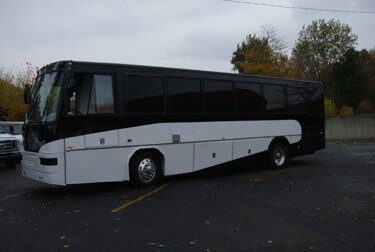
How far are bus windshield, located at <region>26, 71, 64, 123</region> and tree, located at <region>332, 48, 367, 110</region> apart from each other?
5224cm

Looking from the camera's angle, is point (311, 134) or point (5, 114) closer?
point (311, 134)

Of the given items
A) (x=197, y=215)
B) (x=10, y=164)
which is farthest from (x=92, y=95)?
(x=10, y=164)

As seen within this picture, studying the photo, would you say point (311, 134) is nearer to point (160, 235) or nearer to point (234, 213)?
point (234, 213)

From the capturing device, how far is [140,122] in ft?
38.8

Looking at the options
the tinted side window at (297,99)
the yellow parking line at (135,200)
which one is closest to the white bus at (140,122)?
the yellow parking line at (135,200)

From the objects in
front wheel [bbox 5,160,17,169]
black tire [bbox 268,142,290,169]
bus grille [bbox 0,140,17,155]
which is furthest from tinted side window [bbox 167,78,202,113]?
front wheel [bbox 5,160,17,169]

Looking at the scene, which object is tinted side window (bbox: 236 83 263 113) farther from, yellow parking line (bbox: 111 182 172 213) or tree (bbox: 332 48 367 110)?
tree (bbox: 332 48 367 110)

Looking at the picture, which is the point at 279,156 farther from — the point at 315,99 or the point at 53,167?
the point at 53,167

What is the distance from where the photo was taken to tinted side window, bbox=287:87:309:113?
16.4 m

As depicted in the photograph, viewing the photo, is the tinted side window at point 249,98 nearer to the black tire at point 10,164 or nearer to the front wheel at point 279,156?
the front wheel at point 279,156

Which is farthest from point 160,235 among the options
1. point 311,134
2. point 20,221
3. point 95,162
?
point 311,134

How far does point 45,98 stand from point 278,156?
821cm

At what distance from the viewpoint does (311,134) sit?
17.1 metres

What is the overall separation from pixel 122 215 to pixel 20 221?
178 cm
